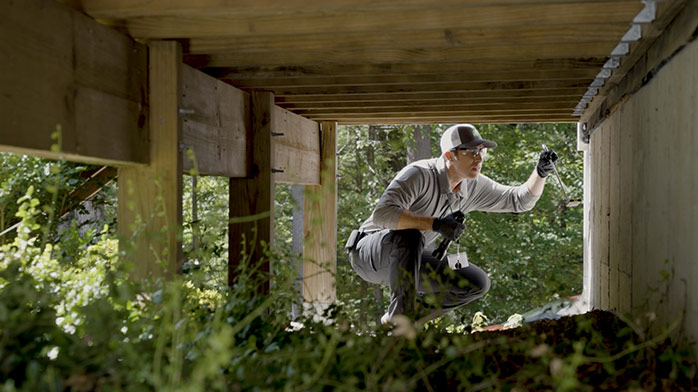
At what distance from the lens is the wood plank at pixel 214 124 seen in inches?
176

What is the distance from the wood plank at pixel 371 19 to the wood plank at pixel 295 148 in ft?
6.87

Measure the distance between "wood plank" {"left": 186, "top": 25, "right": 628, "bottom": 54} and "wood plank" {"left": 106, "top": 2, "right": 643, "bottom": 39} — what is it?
0.11 m

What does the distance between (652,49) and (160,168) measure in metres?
2.66

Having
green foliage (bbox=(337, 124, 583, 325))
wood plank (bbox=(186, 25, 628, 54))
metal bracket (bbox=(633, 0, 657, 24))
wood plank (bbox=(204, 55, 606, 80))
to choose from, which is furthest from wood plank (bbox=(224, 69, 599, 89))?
green foliage (bbox=(337, 124, 583, 325))

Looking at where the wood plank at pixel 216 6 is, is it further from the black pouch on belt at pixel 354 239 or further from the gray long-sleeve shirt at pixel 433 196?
the black pouch on belt at pixel 354 239

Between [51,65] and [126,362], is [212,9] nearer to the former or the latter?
[51,65]

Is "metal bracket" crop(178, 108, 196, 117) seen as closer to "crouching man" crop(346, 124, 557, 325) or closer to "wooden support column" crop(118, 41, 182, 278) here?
"wooden support column" crop(118, 41, 182, 278)

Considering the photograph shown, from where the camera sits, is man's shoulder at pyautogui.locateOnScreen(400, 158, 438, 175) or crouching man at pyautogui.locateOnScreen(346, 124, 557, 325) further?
man's shoulder at pyautogui.locateOnScreen(400, 158, 438, 175)

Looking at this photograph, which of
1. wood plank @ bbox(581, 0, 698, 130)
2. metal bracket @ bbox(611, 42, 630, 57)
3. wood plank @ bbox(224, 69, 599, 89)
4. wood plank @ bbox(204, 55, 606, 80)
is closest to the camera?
wood plank @ bbox(581, 0, 698, 130)

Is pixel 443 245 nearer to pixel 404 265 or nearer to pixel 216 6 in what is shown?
pixel 404 265

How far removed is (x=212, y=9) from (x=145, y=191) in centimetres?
111

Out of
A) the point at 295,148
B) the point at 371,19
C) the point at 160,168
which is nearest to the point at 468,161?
the point at 295,148

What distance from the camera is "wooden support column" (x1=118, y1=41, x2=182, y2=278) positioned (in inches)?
156

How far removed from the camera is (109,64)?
3666 millimetres
